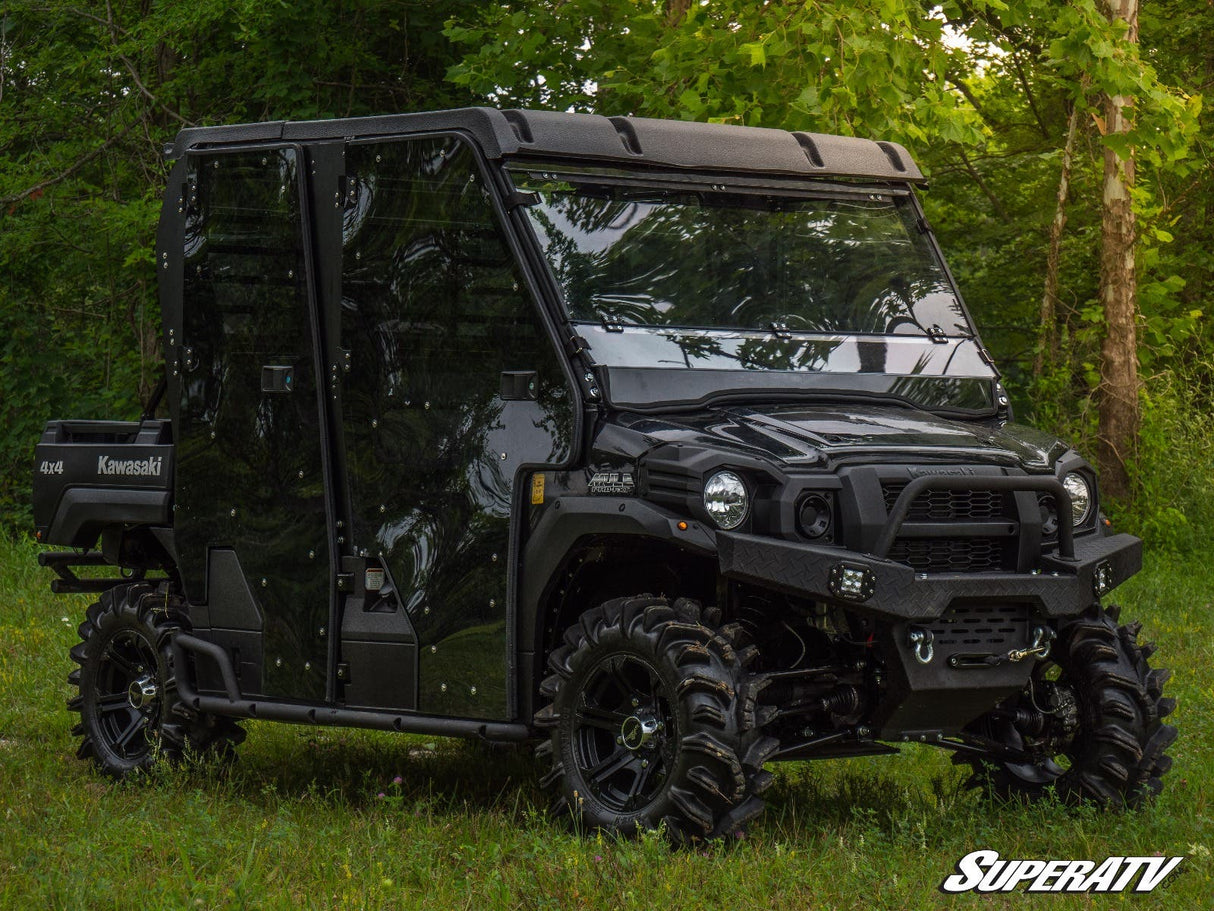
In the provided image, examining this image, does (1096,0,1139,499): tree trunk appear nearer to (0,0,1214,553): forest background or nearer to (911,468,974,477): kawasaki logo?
(0,0,1214,553): forest background

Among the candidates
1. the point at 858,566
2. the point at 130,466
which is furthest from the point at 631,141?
the point at 130,466

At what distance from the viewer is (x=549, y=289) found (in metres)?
6.29

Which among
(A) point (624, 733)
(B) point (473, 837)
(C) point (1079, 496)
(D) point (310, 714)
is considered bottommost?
(B) point (473, 837)

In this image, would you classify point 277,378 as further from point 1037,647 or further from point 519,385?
point 1037,647

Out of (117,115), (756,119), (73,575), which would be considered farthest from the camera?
(117,115)

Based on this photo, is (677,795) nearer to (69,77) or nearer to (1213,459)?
(1213,459)

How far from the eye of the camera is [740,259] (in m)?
6.83

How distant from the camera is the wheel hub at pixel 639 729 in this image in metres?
5.86

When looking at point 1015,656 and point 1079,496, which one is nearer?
point 1015,656

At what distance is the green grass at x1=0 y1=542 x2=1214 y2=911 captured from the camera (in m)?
5.22

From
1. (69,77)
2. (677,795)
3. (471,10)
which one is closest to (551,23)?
(471,10)

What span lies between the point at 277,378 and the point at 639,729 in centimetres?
233

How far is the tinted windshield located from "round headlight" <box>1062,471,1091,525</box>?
946 millimetres

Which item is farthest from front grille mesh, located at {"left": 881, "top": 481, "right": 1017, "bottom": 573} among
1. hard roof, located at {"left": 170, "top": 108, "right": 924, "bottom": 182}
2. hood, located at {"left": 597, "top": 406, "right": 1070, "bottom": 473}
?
hard roof, located at {"left": 170, "top": 108, "right": 924, "bottom": 182}
